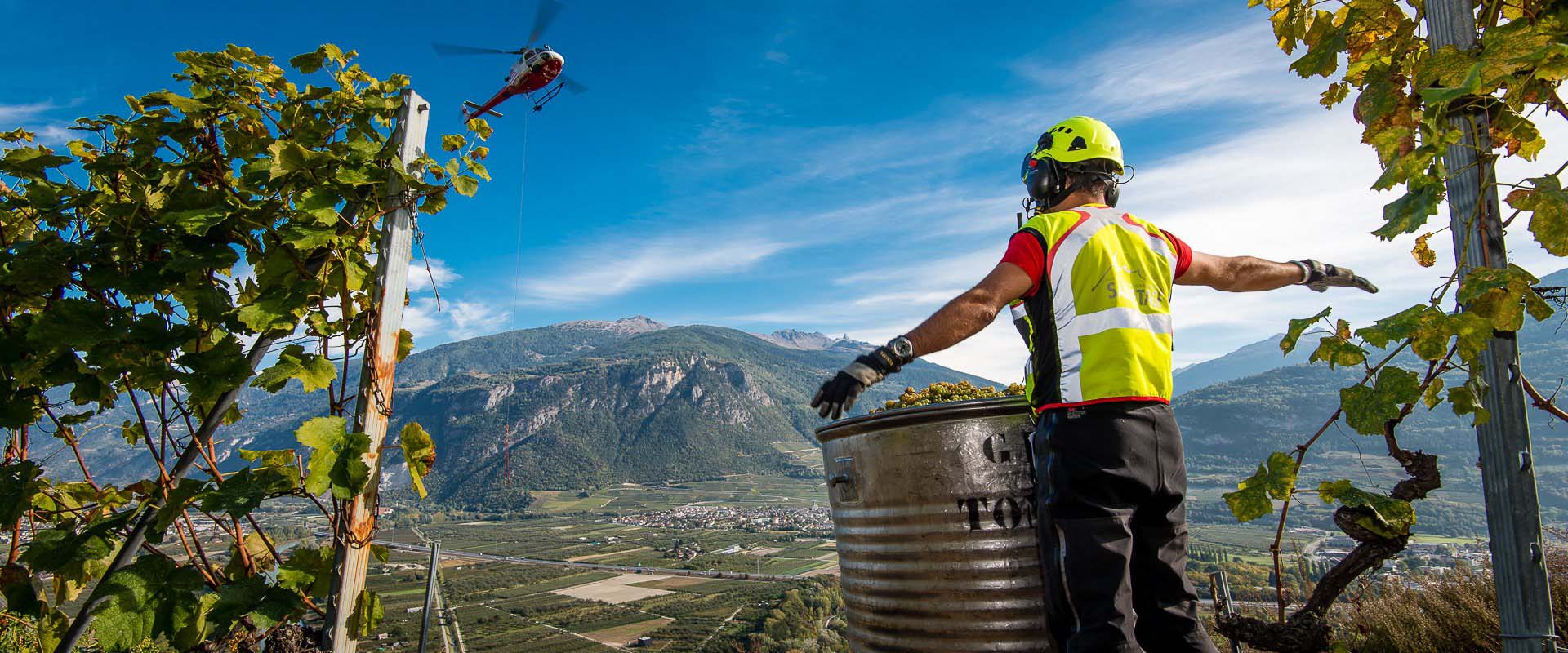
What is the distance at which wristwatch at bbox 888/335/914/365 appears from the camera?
7.13 feet

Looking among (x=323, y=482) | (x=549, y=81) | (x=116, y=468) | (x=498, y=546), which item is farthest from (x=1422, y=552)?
(x=116, y=468)

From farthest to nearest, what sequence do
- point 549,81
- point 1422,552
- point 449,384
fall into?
point 449,384
point 549,81
point 1422,552

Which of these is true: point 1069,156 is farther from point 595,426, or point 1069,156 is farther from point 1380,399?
point 595,426

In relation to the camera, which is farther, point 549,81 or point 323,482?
point 549,81

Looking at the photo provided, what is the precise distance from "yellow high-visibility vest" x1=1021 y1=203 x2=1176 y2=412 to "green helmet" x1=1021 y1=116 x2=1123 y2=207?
277 millimetres

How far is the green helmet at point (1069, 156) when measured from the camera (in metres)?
2.61

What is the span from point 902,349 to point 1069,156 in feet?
3.33

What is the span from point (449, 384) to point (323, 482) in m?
200

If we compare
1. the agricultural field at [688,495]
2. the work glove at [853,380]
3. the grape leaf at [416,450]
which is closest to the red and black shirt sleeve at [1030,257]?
the work glove at [853,380]

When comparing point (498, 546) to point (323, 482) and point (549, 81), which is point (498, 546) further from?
point (323, 482)

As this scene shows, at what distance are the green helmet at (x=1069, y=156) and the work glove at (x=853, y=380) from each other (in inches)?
37.1

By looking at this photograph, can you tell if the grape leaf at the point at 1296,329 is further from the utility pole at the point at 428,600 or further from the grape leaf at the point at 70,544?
the grape leaf at the point at 70,544

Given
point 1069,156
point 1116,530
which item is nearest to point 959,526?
point 1116,530

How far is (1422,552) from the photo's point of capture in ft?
53.3
